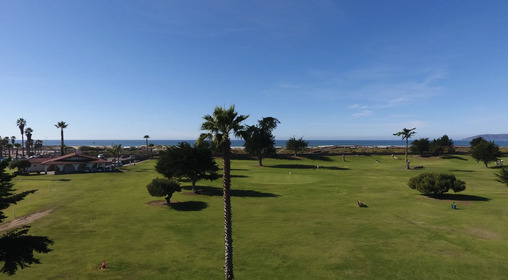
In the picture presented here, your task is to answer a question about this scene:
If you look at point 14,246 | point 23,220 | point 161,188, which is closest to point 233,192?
point 161,188

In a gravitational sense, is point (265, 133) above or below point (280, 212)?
above

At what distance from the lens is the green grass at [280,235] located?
64.2ft

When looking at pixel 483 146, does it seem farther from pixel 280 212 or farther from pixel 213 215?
pixel 213 215

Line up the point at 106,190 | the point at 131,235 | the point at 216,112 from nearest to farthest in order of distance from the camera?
the point at 216,112, the point at 131,235, the point at 106,190

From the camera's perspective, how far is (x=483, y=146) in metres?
78.2

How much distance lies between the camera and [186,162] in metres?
45.2

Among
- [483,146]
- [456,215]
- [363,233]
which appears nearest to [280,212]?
[363,233]

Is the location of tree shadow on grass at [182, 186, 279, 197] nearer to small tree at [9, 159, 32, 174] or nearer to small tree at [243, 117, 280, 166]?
small tree at [243, 117, 280, 166]

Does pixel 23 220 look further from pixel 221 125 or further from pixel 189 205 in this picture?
pixel 221 125

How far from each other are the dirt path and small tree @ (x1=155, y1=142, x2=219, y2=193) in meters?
17.3

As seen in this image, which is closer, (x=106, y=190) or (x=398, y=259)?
(x=398, y=259)

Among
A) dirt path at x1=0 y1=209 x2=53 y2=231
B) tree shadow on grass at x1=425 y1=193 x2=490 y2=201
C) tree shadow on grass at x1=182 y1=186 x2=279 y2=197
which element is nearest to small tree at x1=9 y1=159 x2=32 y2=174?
dirt path at x1=0 y1=209 x2=53 y2=231

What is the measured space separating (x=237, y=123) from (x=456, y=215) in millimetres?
30339

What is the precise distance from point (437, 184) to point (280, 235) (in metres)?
28.5
